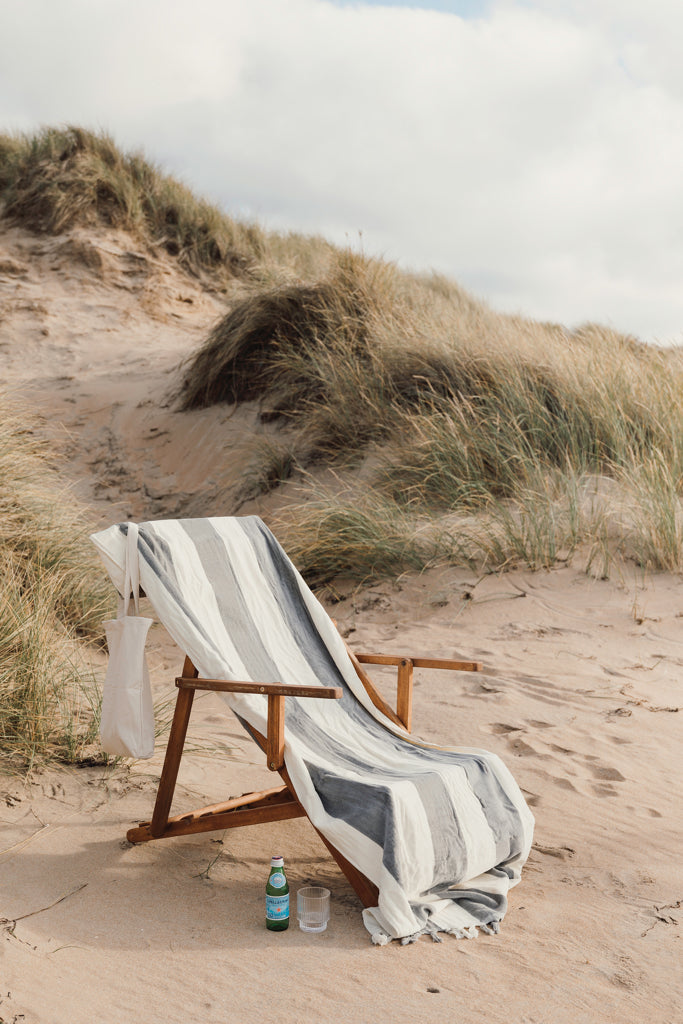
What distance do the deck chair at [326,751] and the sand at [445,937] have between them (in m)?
0.14

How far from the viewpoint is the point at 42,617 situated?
410 cm

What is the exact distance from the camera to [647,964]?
102 inches

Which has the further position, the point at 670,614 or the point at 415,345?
the point at 415,345

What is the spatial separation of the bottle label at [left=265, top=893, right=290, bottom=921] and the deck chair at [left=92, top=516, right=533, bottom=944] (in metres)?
0.20

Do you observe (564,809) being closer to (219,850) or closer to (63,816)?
(219,850)

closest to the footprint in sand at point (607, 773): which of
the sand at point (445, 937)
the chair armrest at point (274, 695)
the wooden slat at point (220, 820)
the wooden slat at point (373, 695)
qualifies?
the sand at point (445, 937)

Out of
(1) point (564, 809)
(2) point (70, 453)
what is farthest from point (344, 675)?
(2) point (70, 453)

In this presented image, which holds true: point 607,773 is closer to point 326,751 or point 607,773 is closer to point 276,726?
point 326,751

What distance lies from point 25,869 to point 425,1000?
1346 mm

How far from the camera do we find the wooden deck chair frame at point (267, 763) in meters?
2.79

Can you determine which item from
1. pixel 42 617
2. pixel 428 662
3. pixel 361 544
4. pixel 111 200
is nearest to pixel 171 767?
pixel 428 662

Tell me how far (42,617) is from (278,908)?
1.90 metres

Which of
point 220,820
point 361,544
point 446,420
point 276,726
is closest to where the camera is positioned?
point 276,726

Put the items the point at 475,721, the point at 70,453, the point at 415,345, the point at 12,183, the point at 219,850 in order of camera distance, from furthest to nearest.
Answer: the point at 12,183 < the point at 70,453 < the point at 415,345 < the point at 475,721 < the point at 219,850
